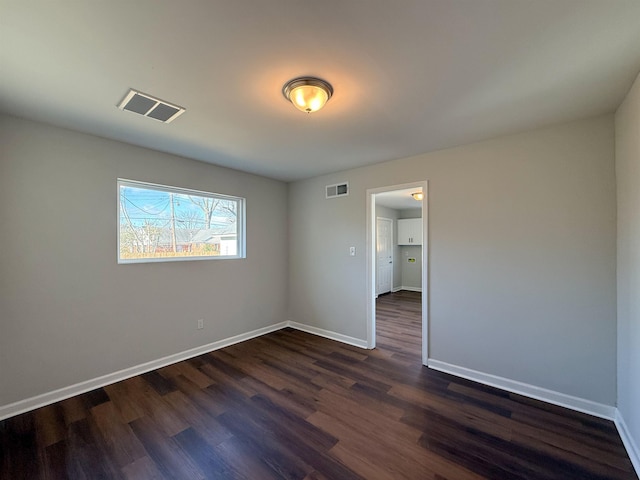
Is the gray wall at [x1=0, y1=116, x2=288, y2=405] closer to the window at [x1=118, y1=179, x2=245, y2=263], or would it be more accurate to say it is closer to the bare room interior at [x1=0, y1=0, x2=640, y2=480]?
the bare room interior at [x1=0, y1=0, x2=640, y2=480]

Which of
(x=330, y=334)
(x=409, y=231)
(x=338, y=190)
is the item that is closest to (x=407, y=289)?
(x=409, y=231)

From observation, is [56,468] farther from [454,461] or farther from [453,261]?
[453,261]

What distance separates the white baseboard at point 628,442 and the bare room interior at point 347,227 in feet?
0.10

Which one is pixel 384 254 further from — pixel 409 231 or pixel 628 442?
pixel 628 442

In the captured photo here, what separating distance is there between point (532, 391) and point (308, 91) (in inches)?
130

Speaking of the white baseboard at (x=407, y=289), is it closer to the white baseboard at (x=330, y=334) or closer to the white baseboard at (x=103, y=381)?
the white baseboard at (x=330, y=334)

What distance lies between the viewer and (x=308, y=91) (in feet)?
6.04

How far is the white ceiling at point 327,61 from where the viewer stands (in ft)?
4.25

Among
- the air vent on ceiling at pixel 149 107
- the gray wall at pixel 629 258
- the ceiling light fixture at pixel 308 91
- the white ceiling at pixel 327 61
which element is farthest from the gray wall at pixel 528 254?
the air vent on ceiling at pixel 149 107

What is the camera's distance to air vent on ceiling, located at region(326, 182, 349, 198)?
4.02m

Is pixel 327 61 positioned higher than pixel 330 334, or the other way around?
pixel 327 61

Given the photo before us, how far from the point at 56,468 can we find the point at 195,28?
282 centimetres

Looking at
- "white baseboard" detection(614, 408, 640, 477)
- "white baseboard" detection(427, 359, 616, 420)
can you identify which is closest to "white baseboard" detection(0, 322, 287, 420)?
"white baseboard" detection(427, 359, 616, 420)

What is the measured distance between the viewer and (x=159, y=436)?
6.77ft
